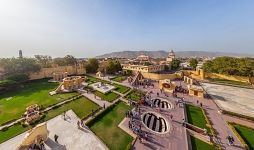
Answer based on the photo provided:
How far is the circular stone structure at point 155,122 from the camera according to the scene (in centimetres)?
2161

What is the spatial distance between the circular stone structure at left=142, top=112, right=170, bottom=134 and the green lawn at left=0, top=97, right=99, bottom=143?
8.46m

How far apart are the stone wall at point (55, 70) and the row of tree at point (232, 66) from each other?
46.3 m

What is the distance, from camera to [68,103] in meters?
27.2

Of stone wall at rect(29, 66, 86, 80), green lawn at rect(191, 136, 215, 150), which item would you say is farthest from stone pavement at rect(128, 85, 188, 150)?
stone wall at rect(29, 66, 86, 80)

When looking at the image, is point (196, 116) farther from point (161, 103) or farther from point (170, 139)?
point (170, 139)

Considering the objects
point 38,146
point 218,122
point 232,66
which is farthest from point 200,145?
point 232,66

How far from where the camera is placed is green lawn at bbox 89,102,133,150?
55.3 ft

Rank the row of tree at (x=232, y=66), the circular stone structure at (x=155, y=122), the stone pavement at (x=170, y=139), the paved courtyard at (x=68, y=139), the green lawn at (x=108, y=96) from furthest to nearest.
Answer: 1. the row of tree at (x=232, y=66)
2. the green lawn at (x=108, y=96)
3. the circular stone structure at (x=155, y=122)
4. the stone pavement at (x=170, y=139)
5. the paved courtyard at (x=68, y=139)

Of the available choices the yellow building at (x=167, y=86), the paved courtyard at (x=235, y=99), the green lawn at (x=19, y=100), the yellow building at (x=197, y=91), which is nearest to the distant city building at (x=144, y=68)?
the yellow building at (x=167, y=86)

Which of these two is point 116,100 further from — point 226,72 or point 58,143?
point 226,72

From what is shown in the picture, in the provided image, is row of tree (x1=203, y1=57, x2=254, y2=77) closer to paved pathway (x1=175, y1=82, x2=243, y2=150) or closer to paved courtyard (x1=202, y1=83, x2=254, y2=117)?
paved courtyard (x1=202, y1=83, x2=254, y2=117)

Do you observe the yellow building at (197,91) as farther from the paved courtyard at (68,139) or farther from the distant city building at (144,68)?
the distant city building at (144,68)

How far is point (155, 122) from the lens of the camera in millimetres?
23531

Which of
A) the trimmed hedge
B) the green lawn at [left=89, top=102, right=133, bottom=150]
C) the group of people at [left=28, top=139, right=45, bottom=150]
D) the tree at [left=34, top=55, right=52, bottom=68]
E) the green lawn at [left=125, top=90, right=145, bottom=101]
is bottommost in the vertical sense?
the green lawn at [left=89, top=102, right=133, bottom=150]
